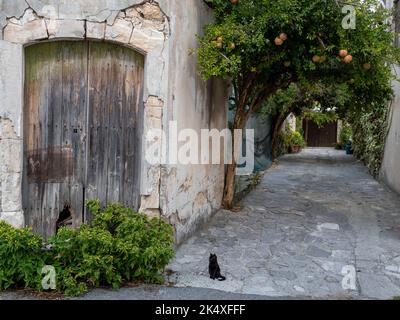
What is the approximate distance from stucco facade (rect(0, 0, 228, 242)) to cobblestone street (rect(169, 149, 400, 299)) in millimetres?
810

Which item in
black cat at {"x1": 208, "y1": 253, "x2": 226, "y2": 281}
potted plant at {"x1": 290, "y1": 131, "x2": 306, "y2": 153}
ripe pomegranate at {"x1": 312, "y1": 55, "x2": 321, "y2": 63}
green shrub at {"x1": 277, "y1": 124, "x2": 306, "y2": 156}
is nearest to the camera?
black cat at {"x1": 208, "y1": 253, "x2": 226, "y2": 281}

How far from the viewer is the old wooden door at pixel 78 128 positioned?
498 centimetres

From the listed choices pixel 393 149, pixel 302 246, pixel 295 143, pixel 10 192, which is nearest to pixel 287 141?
pixel 295 143

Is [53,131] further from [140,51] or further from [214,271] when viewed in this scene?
[214,271]

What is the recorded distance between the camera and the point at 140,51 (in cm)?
513

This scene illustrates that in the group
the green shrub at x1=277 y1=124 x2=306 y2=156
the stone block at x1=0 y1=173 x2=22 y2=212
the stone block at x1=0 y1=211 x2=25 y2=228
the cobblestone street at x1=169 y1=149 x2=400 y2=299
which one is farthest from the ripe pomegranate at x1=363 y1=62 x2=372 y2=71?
the green shrub at x1=277 y1=124 x2=306 y2=156

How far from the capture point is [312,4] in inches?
228

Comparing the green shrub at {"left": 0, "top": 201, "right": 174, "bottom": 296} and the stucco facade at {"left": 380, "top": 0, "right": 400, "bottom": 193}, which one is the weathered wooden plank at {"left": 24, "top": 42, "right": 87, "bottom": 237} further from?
the stucco facade at {"left": 380, "top": 0, "right": 400, "bottom": 193}

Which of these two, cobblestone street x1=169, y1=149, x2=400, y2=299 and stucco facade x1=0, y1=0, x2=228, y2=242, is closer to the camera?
cobblestone street x1=169, y1=149, x2=400, y2=299

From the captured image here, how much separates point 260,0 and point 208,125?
6.66ft

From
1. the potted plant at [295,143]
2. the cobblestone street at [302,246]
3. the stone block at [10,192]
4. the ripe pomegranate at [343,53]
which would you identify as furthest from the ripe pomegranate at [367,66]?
the potted plant at [295,143]

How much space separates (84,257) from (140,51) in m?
2.38

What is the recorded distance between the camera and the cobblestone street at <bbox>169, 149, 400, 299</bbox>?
15.0 feet

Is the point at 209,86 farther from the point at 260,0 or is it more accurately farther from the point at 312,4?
the point at 312,4
